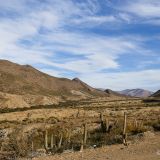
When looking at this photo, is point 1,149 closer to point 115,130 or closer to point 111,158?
point 111,158

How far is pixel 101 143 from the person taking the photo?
2417 centimetres

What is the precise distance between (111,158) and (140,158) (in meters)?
1.33

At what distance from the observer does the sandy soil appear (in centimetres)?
1847

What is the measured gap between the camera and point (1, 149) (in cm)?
2216

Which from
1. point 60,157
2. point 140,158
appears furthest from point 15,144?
point 140,158

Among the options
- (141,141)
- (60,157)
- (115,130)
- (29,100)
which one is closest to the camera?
(60,157)

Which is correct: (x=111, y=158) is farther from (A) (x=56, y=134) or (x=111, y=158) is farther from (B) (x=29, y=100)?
(B) (x=29, y=100)

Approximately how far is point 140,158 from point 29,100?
450ft

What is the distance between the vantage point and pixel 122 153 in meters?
19.8

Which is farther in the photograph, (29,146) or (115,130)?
(115,130)

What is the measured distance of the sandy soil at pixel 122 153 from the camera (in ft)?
60.6

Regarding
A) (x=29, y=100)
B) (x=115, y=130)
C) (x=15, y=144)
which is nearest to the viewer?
(x=15, y=144)

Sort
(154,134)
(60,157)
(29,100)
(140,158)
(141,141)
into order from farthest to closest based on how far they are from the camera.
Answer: (29,100), (154,134), (141,141), (60,157), (140,158)

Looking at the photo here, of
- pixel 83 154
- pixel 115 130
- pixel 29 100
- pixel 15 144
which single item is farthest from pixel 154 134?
pixel 29 100
